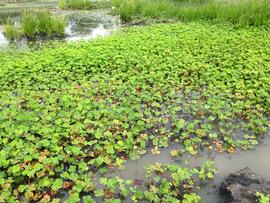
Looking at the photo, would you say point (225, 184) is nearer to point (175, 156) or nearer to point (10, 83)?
point (175, 156)

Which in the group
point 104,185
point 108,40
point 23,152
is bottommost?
point 104,185

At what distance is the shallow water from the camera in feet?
13.6

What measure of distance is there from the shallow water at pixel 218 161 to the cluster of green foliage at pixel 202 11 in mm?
7415

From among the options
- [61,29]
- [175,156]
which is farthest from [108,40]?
[175,156]

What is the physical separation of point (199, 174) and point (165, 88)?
2720 mm

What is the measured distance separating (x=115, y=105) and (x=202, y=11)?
8.24 m

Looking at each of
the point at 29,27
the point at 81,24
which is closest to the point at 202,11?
the point at 81,24

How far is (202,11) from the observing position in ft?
39.6

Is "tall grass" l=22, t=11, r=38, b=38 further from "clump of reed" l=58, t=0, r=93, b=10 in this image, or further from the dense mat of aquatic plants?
"clump of reed" l=58, t=0, r=93, b=10

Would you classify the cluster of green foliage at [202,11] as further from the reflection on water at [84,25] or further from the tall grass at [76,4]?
the tall grass at [76,4]

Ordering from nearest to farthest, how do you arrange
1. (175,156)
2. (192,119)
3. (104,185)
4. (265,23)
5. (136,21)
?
1. (104,185)
2. (175,156)
3. (192,119)
4. (265,23)
5. (136,21)

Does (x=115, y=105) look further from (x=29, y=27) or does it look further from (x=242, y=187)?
(x=29, y=27)

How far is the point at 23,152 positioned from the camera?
13.4 ft

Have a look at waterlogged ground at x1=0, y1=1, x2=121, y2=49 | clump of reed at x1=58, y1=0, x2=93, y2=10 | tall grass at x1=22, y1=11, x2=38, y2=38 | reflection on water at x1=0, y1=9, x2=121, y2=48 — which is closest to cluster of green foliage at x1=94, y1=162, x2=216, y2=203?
waterlogged ground at x1=0, y1=1, x2=121, y2=49
